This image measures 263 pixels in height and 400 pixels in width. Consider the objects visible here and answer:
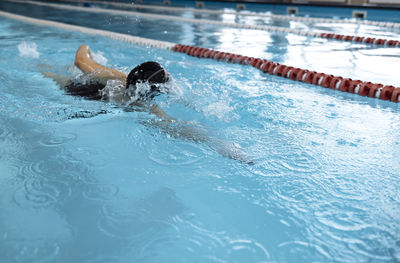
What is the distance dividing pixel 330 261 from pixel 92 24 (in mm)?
9723

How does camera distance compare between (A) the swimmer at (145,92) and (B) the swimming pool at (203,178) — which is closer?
(B) the swimming pool at (203,178)

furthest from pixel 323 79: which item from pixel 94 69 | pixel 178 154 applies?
pixel 94 69

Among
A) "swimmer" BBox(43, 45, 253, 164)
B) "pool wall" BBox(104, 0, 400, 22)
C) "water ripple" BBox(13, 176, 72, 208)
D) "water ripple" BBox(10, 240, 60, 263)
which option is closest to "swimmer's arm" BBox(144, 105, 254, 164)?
"swimmer" BBox(43, 45, 253, 164)

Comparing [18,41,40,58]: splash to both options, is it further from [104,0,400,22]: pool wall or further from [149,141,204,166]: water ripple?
[104,0,400,22]: pool wall

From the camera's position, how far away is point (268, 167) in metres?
2.30

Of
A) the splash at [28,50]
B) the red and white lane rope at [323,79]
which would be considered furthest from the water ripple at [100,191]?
the splash at [28,50]

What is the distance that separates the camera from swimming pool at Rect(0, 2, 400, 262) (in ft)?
5.37

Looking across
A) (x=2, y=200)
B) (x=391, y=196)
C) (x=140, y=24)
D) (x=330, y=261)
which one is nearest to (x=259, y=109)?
(x=391, y=196)

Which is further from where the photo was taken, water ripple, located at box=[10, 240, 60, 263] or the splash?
the splash

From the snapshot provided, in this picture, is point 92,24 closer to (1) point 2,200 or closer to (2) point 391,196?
(1) point 2,200

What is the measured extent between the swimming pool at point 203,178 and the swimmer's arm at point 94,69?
0.32m

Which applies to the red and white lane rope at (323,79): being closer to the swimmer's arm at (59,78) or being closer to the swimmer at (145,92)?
the swimmer at (145,92)

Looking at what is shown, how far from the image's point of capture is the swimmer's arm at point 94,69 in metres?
3.38

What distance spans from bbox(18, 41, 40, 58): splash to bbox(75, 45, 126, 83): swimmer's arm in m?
1.62
